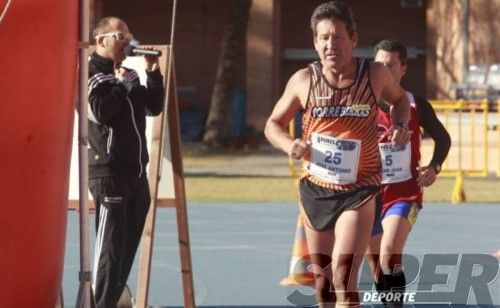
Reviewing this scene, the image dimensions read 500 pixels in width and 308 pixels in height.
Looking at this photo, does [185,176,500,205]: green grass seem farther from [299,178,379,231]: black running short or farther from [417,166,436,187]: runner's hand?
[299,178,379,231]: black running short

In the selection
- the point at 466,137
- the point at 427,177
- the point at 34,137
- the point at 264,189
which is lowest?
the point at 264,189

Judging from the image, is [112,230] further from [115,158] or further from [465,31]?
[465,31]

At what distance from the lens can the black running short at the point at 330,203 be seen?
782 cm

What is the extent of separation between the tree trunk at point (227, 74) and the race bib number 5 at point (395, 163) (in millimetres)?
25439

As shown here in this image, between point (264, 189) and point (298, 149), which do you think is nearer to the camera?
point (298, 149)

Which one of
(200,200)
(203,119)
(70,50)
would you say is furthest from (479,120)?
(70,50)

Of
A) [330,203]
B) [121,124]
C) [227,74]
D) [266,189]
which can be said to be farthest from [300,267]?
[227,74]

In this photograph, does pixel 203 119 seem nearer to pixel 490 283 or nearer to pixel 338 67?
pixel 490 283

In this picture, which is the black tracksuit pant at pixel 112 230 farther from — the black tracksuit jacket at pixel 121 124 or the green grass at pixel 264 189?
the green grass at pixel 264 189

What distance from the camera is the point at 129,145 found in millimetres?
9227

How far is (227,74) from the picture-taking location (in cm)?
3569

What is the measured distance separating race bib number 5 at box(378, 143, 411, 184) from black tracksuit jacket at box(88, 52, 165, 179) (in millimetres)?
1604

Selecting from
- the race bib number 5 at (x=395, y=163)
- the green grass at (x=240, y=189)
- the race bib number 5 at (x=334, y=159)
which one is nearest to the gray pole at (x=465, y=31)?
the green grass at (x=240, y=189)

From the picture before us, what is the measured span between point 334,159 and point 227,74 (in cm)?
2800
